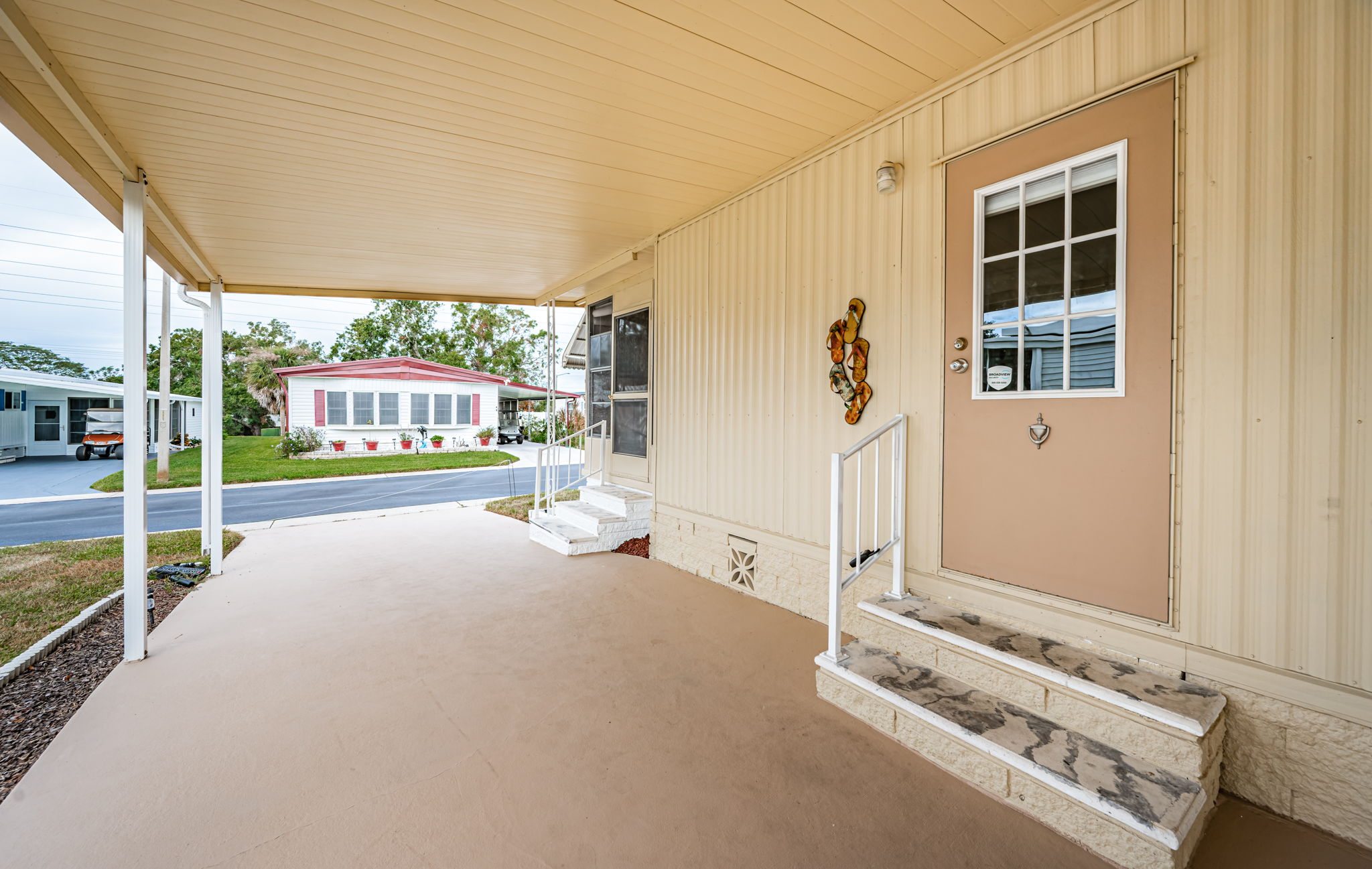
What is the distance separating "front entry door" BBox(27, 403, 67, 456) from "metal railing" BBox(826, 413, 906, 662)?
23606 millimetres

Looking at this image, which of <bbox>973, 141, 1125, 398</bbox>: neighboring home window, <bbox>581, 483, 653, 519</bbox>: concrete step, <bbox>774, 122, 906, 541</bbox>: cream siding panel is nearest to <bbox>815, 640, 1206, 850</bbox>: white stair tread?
<bbox>774, 122, 906, 541</bbox>: cream siding panel

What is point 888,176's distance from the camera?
2.84m

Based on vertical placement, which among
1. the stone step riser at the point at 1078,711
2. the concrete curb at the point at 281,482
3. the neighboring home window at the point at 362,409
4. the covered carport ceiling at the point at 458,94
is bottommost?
the concrete curb at the point at 281,482

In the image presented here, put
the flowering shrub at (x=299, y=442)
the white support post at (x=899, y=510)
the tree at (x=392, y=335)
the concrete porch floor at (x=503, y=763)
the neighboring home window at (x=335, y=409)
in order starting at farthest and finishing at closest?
the tree at (x=392, y=335) < the neighboring home window at (x=335, y=409) < the flowering shrub at (x=299, y=442) < the white support post at (x=899, y=510) < the concrete porch floor at (x=503, y=763)

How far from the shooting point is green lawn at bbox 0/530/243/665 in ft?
11.6

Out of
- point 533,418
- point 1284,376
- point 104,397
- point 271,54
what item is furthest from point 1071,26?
point 104,397

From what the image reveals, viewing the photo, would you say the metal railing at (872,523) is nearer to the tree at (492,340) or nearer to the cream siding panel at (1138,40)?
the cream siding panel at (1138,40)

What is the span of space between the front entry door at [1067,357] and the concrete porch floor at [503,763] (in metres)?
0.92

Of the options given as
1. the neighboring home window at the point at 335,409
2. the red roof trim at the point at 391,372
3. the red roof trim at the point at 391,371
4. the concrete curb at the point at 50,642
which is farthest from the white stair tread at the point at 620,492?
the neighboring home window at the point at 335,409

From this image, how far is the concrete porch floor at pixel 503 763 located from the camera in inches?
63.1

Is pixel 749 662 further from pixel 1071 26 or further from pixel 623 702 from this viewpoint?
pixel 1071 26

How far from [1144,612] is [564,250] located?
5.19m

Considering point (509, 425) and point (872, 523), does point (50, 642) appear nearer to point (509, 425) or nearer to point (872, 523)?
point (872, 523)

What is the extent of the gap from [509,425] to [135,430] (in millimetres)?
21426
